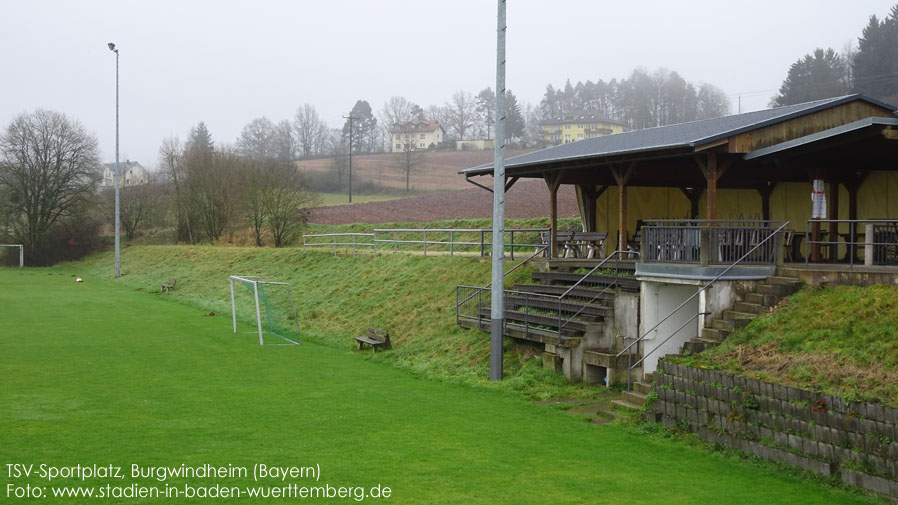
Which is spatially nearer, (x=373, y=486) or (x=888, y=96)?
(x=373, y=486)

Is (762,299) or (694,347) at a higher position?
(762,299)

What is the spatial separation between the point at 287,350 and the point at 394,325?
9.93 feet

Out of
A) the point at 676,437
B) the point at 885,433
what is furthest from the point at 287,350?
the point at 885,433

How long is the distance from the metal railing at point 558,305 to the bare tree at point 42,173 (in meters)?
47.4

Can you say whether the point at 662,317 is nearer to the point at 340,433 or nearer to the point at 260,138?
the point at 340,433

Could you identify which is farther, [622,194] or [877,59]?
[877,59]

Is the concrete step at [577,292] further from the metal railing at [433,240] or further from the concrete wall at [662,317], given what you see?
the metal railing at [433,240]

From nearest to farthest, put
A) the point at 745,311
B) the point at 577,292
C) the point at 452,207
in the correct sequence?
the point at 745,311, the point at 577,292, the point at 452,207

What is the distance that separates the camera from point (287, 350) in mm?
20328

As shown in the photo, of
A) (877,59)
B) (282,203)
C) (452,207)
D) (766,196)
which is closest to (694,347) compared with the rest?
(766,196)

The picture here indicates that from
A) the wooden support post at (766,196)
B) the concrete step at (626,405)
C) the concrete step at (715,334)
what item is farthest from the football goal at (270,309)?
the wooden support post at (766,196)

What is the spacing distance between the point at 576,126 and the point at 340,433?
113 metres

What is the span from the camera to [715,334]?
1283 centimetres

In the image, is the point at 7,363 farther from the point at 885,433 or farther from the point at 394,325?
the point at 885,433
